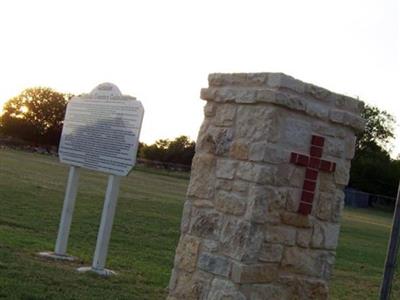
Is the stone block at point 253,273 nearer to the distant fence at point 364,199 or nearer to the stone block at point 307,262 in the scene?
the stone block at point 307,262

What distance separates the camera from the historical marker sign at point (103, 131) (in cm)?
990

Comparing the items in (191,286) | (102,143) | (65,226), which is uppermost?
(102,143)

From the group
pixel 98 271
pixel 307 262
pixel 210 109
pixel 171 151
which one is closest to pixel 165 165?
pixel 171 151

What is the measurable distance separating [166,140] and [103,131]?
72.3 meters

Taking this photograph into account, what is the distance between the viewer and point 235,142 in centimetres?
630

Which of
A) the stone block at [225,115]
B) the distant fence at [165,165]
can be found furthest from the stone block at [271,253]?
the distant fence at [165,165]

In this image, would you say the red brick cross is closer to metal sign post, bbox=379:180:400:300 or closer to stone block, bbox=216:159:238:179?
stone block, bbox=216:159:238:179

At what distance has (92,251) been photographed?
39.2 ft

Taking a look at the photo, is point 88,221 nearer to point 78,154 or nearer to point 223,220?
point 78,154

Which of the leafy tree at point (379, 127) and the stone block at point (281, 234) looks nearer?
the stone block at point (281, 234)

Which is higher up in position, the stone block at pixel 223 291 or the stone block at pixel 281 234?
the stone block at pixel 281 234

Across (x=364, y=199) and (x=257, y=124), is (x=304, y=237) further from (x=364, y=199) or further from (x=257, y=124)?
(x=364, y=199)

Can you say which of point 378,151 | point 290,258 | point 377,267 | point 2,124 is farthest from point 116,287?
point 378,151

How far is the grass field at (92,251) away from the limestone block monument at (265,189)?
7.67 ft
